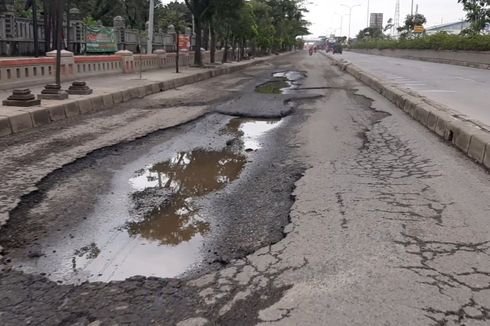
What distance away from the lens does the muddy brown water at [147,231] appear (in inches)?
140

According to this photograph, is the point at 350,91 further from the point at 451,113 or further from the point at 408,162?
the point at 408,162

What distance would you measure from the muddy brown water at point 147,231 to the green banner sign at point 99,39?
70.8 ft

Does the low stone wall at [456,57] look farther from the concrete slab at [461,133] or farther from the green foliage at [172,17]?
the concrete slab at [461,133]

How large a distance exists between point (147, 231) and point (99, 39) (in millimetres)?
24329

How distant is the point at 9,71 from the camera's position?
13.4 m

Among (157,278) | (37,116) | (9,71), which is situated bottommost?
(157,278)

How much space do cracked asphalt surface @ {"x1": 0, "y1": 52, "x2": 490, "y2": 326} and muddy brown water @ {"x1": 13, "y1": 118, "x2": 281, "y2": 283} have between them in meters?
0.20

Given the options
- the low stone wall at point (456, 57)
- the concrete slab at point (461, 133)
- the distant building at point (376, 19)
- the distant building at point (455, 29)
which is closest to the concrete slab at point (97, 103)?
the concrete slab at point (461, 133)

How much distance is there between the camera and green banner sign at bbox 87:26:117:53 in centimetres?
2638

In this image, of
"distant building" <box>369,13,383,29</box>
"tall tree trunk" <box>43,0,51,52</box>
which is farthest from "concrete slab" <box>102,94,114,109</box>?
"distant building" <box>369,13,383,29</box>

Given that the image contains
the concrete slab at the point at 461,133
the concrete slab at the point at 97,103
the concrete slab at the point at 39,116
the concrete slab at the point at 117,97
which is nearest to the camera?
the concrete slab at the point at 461,133

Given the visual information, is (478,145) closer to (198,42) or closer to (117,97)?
(117,97)

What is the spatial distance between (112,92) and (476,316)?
11716mm

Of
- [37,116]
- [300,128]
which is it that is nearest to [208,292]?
[300,128]
